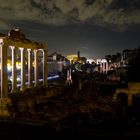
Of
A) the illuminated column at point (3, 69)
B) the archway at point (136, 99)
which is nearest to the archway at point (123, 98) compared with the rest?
the archway at point (136, 99)

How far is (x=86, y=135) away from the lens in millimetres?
20984

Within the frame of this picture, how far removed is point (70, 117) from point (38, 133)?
596cm

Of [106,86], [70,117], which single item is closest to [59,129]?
[70,117]

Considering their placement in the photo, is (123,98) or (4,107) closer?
(4,107)

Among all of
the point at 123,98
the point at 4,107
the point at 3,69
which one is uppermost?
the point at 3,69

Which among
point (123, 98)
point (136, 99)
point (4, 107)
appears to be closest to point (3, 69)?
point (4, 107)

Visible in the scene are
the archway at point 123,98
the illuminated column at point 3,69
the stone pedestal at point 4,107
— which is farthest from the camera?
the archway at point 123,98

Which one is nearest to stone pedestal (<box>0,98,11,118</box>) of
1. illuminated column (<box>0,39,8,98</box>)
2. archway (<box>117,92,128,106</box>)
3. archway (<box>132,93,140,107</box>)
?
illuminated column (<box>0,39,8,98</box>)

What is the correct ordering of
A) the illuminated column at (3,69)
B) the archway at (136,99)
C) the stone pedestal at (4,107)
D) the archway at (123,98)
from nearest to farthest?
the stone pedestal at (4,107) → the illuminated column at (3,69) → the archway at (136,99) → the archway at (123,98)

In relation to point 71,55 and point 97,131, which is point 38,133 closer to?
point 97,131

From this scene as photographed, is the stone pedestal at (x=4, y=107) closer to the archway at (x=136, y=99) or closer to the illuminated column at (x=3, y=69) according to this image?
the illuminated column at (x=3, y=69)

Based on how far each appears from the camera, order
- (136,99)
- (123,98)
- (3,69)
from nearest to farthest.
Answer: (3,69), (136,99), (123,98)

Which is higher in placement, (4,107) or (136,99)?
(4,107)

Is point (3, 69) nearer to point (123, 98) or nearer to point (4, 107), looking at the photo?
point (4, 107)
